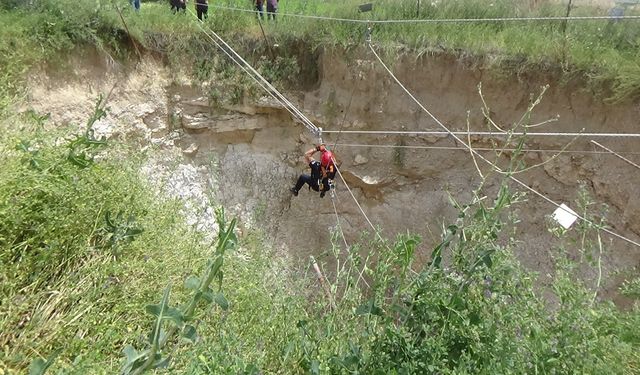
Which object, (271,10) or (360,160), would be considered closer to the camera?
(360,160)

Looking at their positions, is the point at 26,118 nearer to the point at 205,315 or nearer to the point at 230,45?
the point at 205,315

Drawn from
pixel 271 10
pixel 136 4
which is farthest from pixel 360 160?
pixel 136 4

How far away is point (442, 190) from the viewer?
7035 mm

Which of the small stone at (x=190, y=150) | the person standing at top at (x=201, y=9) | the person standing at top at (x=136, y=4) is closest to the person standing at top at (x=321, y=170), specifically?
the small stone at (x=190, y=150)

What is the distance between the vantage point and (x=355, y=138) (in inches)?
285

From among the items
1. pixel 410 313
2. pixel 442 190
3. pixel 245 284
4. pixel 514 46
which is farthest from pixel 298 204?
pixel 410 313

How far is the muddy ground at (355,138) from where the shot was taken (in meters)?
6.25

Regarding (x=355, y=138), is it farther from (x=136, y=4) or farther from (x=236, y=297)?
(x=236, y=297)

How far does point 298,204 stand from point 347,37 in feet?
8.15

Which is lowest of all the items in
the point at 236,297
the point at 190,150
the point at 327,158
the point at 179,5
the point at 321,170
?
the point at 190,150

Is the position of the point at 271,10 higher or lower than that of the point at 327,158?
higher

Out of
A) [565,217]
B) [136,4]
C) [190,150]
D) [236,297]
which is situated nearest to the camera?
[565,217]

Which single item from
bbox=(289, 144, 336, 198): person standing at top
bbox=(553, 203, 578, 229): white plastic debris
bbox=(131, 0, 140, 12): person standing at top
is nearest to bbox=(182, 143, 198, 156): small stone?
bbox=(289, 144, 336, 198): person standing at top

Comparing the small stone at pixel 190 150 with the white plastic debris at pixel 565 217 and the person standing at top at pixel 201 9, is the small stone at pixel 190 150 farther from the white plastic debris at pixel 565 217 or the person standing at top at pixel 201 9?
the white plastic debris at pixel 565 217
